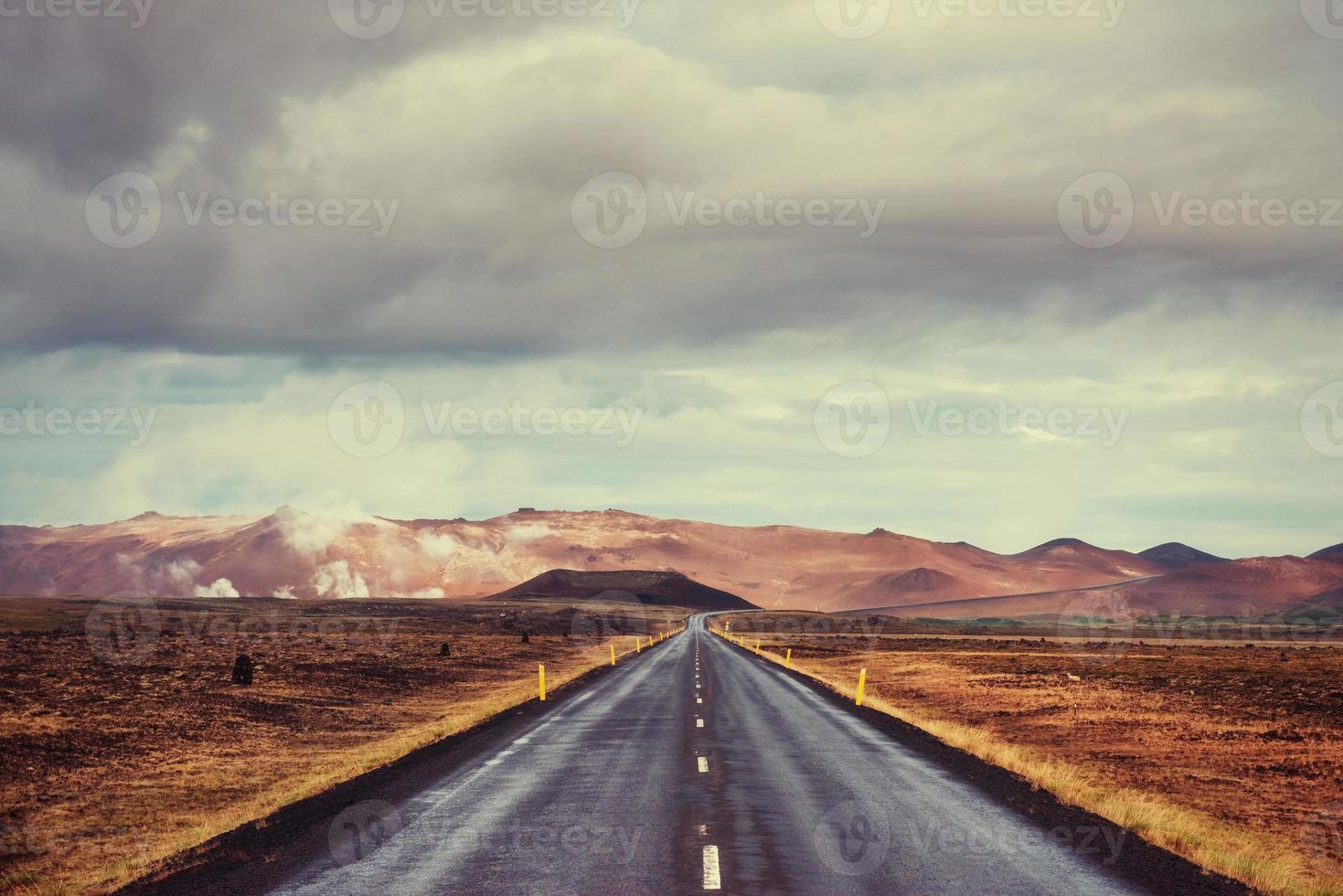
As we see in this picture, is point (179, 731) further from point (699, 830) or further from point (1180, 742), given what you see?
point (1180, 742)

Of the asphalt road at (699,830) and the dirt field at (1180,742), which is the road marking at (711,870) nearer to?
the asphalt road at (699,830)

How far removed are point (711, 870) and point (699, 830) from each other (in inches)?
82.9

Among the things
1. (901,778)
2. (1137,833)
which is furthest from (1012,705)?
(1137,833)

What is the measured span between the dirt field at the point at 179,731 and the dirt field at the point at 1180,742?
12563 millimetres

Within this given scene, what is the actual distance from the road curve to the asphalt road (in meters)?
0.04

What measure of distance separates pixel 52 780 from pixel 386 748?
641cm

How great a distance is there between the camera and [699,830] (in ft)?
39.7

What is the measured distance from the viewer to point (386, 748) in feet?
74.1

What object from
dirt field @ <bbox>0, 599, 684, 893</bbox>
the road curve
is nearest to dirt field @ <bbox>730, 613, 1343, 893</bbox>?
the road curve

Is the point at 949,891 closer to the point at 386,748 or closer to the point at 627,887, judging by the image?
the point at 627,887

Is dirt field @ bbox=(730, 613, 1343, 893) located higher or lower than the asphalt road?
lower

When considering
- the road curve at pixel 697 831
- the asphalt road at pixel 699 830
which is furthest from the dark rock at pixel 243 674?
the road curve at pixel 697 831

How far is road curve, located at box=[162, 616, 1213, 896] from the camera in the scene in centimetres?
982

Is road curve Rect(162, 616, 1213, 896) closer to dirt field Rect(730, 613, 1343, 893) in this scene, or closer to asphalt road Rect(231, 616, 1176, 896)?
asphalt road Rect(231, 616, 1176, 896)
